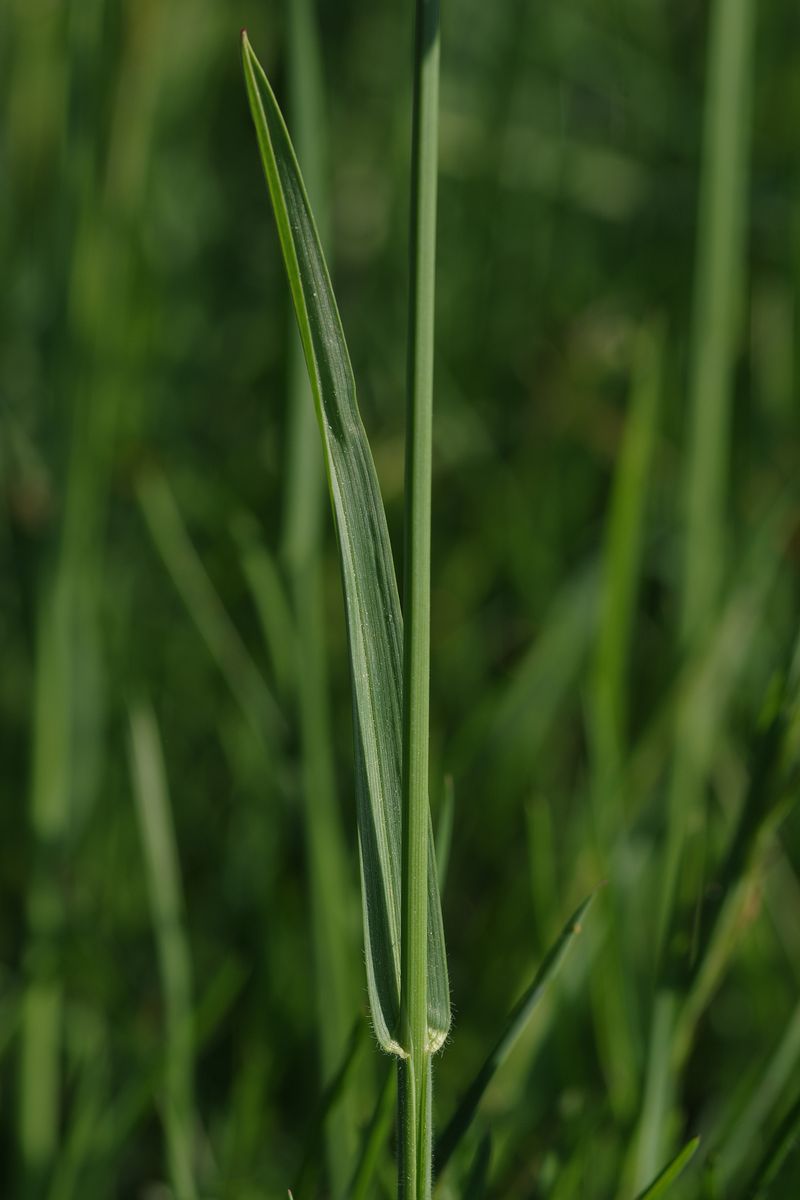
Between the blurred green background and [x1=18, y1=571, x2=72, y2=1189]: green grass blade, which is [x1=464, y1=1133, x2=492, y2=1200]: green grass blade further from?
[x1=18, y1=571, x2=72, y2=1189]: green grass blade

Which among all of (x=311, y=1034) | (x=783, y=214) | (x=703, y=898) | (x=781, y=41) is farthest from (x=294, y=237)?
(x=781, y=41)

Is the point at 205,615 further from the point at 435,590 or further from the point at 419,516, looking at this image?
the point at 419,516

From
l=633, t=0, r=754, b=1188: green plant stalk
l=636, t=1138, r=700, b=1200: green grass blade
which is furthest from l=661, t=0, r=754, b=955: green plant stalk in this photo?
l=636, t=1138, r=700, b=1200: green grass blade

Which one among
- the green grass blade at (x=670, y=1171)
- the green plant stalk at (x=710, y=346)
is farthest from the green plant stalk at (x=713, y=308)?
the green grass blade at (x=670, y=1171)

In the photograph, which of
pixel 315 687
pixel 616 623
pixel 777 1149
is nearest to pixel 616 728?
pixel 616 623

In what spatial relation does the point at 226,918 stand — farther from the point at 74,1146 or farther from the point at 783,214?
the point at 783,214

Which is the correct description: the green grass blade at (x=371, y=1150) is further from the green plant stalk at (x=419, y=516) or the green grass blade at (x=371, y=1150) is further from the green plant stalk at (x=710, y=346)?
the green plant stalk at (x=710, y=346)
